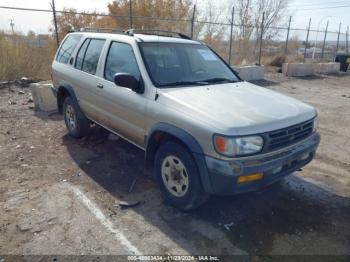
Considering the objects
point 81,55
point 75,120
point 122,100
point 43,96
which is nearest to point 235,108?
point 122,100

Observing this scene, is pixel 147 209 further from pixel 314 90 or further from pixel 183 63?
pixel 314 90

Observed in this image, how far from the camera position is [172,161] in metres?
3.41

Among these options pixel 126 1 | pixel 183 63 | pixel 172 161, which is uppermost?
pixel 126 1

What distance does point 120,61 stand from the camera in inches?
164

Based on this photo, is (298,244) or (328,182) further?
(328,182)

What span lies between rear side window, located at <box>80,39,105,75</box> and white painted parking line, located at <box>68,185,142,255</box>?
1.84 metres

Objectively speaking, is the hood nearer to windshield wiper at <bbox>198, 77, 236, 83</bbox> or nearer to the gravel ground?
windshield wiper at <bbox>198, 77, 236, 83</bbox>

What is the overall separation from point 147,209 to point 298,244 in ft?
5.43

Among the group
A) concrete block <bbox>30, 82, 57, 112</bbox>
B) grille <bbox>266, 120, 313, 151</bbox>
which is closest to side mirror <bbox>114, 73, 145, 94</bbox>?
grille <bbox>266, 120, 313, 151</bbox>

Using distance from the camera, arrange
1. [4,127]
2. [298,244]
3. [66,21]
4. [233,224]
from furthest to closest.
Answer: [66,21], [4,127], [233,224], [298,244]

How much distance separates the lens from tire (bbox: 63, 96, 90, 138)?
17.3 ft

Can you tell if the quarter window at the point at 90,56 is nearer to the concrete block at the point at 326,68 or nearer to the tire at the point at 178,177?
the tire at the point at 178,177

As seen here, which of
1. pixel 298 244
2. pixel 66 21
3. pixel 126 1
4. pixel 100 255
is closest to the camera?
pixel 100 255

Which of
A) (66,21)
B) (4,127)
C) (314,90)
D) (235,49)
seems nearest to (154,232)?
(4,127)
